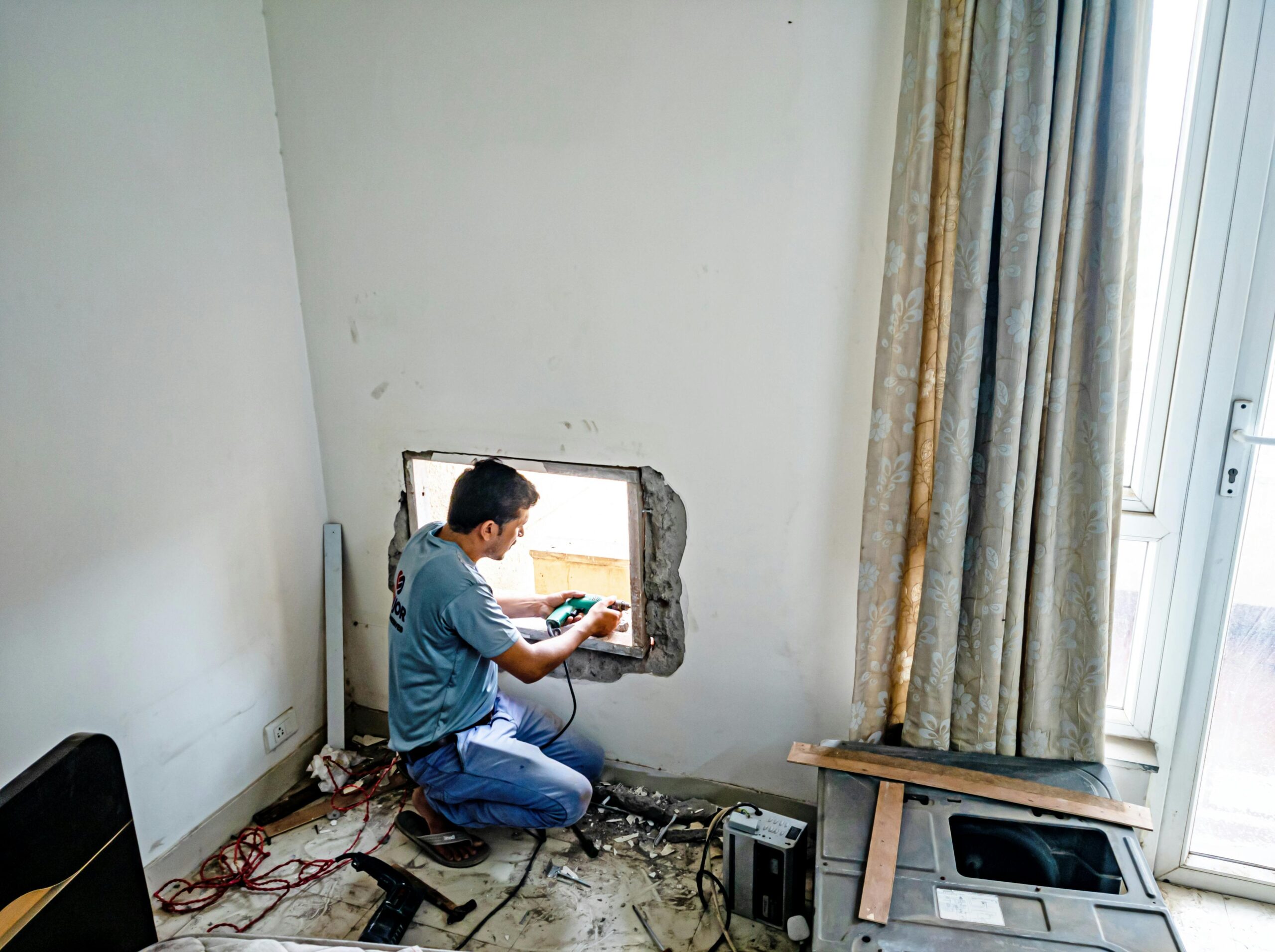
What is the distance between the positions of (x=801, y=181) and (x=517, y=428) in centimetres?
112

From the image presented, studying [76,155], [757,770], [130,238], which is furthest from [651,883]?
[76,155]

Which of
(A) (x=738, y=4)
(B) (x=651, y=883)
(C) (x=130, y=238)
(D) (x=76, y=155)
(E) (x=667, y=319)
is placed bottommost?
(B) (x=651, y=883)

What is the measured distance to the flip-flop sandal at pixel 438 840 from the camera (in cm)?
241

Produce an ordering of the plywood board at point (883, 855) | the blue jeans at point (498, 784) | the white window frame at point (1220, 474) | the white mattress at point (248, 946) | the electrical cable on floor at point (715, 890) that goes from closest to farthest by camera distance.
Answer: the white mattress at point (248, 946), the plywood board at point (883, 855), the white window frame at point (1220, 474), the electrical cable on floor at point (715, 890), the blue jeans at point (498, 784)

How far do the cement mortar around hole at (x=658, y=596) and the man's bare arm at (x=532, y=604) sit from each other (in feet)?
0.62

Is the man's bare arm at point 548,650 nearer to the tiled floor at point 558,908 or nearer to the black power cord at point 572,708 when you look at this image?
the black power cord at point 572,708

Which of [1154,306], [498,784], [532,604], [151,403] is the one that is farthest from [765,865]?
[151,403]

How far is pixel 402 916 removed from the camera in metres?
2.14

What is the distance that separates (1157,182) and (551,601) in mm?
2056

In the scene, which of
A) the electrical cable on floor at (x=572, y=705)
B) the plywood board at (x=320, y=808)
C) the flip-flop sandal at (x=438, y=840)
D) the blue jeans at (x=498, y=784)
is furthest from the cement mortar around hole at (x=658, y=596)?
the plywood board at (x=320, y=808)

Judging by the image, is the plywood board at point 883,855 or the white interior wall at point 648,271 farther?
the white interior wall at point 648,271

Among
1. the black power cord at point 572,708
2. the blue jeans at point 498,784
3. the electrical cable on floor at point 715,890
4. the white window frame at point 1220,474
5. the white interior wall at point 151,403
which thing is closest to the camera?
the white window frame at point 1220,474

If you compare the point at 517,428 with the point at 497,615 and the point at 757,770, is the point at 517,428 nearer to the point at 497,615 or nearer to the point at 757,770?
the point at 497,615

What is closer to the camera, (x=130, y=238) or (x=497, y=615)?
(x=130, y=238)
